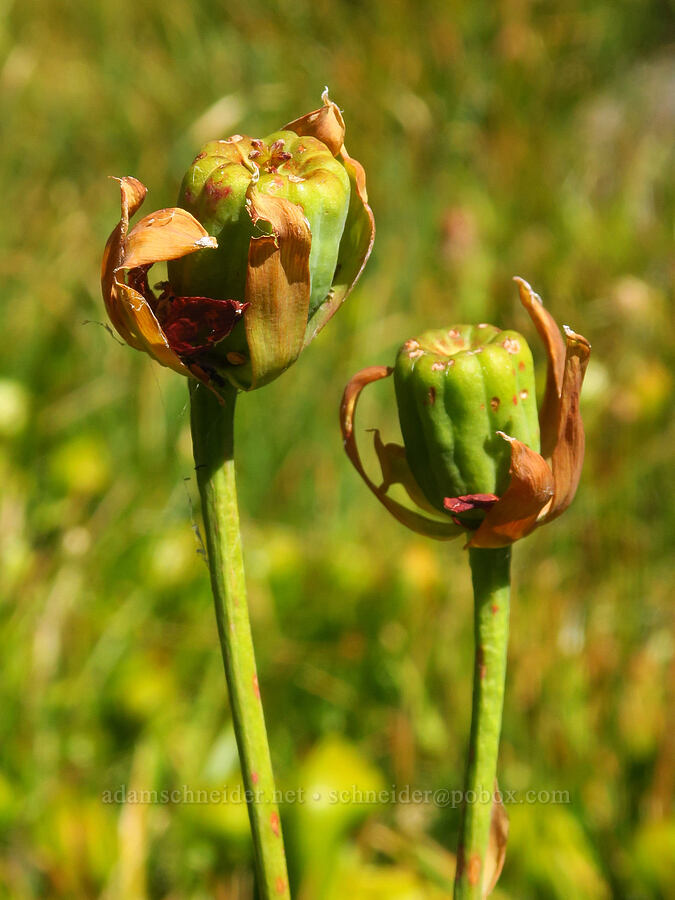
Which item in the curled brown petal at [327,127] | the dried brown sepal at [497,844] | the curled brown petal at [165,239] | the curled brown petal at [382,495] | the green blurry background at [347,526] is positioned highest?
the curled brown petal at [327,127]

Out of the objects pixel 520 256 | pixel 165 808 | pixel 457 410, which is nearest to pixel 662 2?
pixel 520 256

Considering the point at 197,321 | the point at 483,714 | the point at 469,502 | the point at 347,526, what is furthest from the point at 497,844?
the point at 347,526

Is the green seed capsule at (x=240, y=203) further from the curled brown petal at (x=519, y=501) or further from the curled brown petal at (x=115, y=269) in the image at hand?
the curled brown petal at (x=519, y=501)

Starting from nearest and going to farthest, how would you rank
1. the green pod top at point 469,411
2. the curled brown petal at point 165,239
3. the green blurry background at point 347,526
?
the curled brown petal at point 165,239, the green pod top at point 469,411, the green blurry background at point 347,526

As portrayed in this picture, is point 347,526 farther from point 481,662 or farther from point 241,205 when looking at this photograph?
point 241,205

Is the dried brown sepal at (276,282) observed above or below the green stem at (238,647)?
above

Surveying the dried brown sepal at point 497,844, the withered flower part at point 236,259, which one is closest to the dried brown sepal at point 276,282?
the withered flower part at point 236,259
